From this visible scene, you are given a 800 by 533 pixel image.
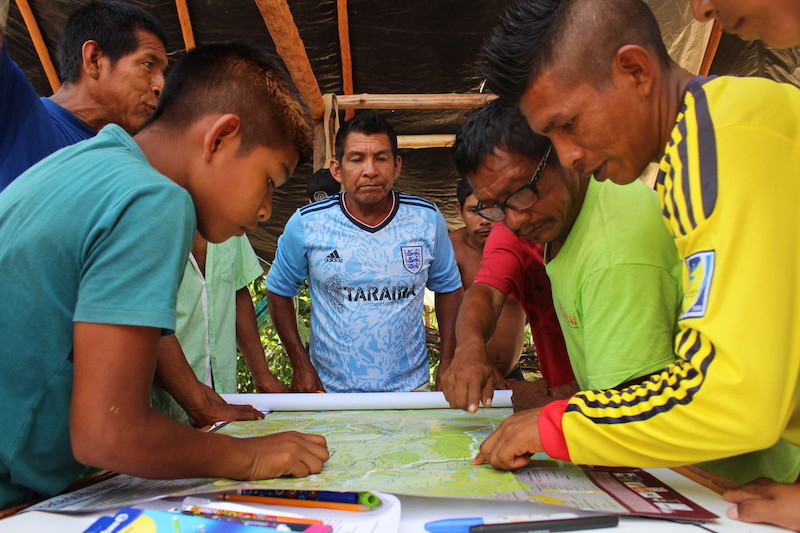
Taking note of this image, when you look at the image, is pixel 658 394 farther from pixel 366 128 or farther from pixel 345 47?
pixel 345 47

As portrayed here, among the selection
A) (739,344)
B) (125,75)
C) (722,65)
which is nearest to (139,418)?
(739,344)

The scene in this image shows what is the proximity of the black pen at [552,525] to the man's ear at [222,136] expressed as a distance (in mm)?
771

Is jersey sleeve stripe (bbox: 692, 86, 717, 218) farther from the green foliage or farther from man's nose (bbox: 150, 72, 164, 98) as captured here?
the green foliage

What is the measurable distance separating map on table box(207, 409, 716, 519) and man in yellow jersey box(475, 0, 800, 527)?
0.06 meters

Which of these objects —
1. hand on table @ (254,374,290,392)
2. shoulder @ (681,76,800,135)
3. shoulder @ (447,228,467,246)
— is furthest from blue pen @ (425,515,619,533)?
shoulder @ (447,228,467,246)

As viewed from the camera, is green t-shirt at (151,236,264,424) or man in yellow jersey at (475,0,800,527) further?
green t-shirt at (151,236,264,424)

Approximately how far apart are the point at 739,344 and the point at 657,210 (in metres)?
0.51

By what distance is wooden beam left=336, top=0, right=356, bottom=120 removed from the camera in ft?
15.6

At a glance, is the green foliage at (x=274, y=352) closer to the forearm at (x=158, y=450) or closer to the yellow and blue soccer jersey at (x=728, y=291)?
the forearm at (x=158, y=450)

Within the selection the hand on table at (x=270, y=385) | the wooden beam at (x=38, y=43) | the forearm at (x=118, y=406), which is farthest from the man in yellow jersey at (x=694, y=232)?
the wooden beam at (x=38, y=43)

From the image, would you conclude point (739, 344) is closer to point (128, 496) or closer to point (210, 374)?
point (128, 496)

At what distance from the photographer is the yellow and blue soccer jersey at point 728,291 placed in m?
0.77

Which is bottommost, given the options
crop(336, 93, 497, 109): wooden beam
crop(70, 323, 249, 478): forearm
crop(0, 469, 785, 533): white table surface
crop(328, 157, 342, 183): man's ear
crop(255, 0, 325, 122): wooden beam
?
crop(0, 469, 785, 533): white table surface

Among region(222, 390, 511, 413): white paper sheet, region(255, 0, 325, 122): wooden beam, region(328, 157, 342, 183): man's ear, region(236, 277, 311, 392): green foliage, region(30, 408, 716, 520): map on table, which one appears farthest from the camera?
region(236, 277, 311, 392): green foliage
